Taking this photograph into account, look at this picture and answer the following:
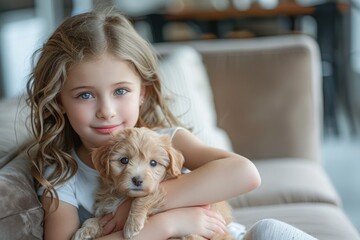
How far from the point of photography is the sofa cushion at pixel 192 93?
2.46 meters

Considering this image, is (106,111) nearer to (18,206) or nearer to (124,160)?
(124,160)

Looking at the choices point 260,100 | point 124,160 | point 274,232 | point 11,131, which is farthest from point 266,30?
point 124,160

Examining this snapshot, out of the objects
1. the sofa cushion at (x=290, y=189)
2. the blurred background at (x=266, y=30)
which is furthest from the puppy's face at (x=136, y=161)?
the blurred background at (x=266, y=30)

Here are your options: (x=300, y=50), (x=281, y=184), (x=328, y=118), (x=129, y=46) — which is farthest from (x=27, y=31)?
(x=129, y=46)

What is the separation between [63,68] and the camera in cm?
156

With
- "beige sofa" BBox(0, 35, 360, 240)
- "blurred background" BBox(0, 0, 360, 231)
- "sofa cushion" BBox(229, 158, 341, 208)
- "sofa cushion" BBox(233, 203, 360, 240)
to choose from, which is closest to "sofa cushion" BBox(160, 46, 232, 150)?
"beige sofa" BBox(0, 35, 360, 240)

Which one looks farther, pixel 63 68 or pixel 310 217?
pixel 310 217

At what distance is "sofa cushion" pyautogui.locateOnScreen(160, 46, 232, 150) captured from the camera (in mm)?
2463

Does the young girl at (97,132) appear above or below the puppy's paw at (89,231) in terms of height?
above

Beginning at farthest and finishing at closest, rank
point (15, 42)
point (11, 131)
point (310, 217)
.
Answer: point (15, 42)
point (310, 217)
point (11, 131)

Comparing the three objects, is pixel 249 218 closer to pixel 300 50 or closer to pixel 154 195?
pixel 154 195

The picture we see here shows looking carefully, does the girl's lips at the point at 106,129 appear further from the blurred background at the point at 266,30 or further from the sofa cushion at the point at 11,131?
the blurred background at the point at 266,30

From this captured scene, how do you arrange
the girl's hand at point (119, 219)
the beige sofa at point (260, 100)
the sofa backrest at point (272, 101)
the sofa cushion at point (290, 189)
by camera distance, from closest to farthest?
the girl's hand at point (119, 219) < the sofa cushion at point (290, 189) < the beige sofa at point (260, 100) < the sofa backrest at point (272, 101)

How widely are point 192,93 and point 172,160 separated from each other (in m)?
1.24
